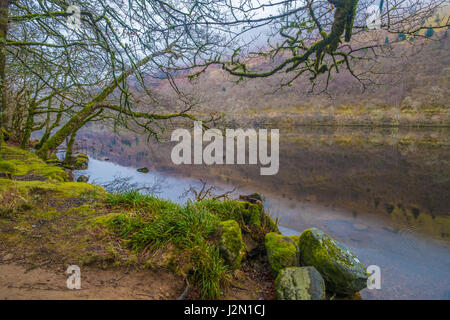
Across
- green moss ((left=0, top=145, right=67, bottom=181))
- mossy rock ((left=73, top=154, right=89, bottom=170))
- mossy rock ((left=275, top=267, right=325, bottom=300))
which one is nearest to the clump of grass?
mossy rock ((left=275, top=267, right=325, bottom=300))

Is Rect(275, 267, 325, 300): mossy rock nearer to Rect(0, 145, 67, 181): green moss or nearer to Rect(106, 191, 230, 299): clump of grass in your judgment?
Rect(106, 191, 230, 299): clump of grass

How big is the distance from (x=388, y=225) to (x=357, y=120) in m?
55.4

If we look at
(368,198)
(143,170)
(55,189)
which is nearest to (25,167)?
(55,189)

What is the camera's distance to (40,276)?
2.62 metres

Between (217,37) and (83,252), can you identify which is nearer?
(83,252)

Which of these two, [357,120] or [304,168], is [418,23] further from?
[357,120]

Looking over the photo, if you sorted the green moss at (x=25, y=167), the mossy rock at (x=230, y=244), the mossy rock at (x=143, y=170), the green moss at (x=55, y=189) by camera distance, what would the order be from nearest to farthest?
the mossy rock at (x=230, y=244), the green moss at (x=55, y=189), the green moss at (x=25, y=167), the mossy rock at (x=143, y=170)

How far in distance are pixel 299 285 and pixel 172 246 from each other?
6.25 feet

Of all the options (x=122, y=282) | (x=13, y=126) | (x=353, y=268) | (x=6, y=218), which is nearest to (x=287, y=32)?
(x=353, y=268)

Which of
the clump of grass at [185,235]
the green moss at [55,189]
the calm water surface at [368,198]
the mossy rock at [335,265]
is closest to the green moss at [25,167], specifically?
the green moss at [55,189]

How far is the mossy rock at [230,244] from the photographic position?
11.8 feet

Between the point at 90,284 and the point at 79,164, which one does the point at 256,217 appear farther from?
the point at 79,164

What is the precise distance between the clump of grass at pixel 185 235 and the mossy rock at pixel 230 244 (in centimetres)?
11

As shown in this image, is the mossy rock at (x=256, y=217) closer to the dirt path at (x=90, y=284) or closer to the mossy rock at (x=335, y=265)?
the mossy rock at (x=335, y=265)
